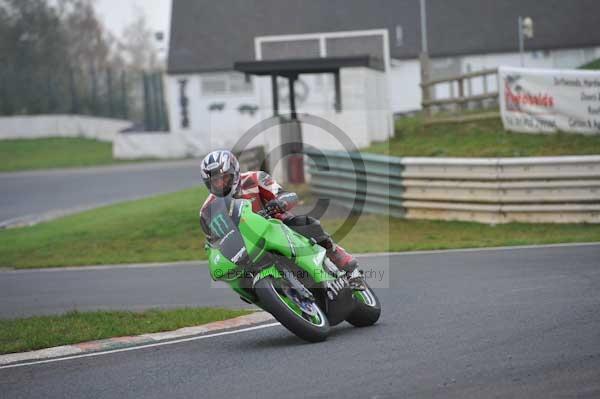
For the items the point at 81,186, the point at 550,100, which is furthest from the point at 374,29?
the point at 550,100

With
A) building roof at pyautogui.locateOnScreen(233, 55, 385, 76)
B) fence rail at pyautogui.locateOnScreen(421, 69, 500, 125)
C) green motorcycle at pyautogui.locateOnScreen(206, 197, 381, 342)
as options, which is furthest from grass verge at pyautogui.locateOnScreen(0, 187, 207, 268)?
green motorcycle at pyautogui.locateOnScreen(206, 197, 381, 342)

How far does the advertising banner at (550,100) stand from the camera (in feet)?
60.3

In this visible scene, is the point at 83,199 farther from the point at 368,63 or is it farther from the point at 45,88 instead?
the point at 45,88

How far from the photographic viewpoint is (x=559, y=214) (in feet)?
52.4

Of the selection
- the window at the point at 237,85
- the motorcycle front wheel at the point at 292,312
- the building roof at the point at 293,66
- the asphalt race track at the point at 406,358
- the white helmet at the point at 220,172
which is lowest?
the asphalt race track at the point at 406,358

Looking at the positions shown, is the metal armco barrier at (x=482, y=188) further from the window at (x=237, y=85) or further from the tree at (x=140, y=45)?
the tree at (x=140, y=45)

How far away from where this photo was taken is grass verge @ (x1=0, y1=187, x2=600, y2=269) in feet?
51.3

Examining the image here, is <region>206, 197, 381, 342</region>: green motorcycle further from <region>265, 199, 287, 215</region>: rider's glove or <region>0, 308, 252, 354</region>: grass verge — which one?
<region>0, 308, 252, 354</region>: grass verge

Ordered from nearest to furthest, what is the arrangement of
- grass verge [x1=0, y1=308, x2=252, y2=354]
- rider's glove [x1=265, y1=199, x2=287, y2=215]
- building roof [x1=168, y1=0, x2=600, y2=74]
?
rider's glove [x1=265, y1=199, x2=287, y2=215] < grass verge [x1=0, y1=308, x2=252, y2=354] < building roof [x1=168, y1=0, x2=600, y2=74]

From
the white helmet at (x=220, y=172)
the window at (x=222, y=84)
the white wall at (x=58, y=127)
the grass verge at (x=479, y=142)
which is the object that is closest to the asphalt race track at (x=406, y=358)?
the white helmet at (x=220, y=172)

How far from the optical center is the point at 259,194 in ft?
27.8

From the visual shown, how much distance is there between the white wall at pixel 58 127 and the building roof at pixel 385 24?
4.90m

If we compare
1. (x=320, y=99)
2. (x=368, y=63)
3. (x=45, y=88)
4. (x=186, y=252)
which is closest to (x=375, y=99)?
(x=368, y=63)

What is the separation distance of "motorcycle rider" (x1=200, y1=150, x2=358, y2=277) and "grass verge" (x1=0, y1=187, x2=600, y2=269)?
21.8ft
